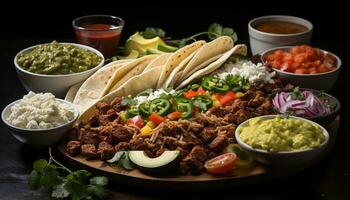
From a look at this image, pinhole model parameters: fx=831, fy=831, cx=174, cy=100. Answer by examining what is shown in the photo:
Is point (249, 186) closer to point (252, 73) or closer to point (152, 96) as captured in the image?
point (152, 96)

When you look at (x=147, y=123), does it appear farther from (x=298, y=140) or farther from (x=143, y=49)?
(x=143, y=49)

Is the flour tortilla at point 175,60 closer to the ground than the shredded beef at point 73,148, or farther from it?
farther from it

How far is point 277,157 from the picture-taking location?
19.9 ft

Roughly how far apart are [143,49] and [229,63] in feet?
3.63

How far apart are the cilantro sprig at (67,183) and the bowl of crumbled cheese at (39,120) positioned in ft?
1.37

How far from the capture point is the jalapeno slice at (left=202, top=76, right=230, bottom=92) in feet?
23.7

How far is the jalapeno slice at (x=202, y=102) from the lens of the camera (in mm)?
6887

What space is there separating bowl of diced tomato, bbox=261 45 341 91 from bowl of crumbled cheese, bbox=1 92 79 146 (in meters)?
2.07

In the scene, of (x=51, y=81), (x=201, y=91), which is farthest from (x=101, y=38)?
(x=201, y=91)

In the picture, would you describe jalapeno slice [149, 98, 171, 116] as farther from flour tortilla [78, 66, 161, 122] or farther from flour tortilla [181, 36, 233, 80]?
flour tortilla [181, 36, 233, 80]

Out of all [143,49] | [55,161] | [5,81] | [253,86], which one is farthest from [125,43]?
[55,161]

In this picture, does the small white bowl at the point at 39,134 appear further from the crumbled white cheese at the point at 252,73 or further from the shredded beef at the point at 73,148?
the crumbled white cheese at the point at 252,73

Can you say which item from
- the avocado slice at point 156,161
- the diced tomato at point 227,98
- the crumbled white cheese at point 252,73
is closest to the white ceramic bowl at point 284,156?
the avocado slice at point 156,161

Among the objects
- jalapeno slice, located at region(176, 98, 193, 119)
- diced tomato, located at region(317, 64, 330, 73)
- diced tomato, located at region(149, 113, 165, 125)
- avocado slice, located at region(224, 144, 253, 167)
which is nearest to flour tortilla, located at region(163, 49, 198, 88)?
jalapeno slice, located at region(176, 98, 193, 119)
